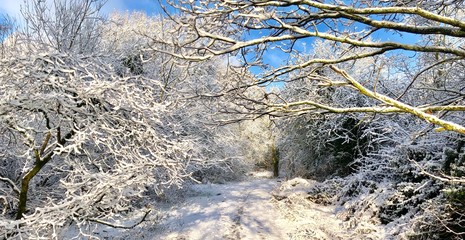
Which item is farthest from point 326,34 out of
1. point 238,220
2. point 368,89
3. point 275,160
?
point 275,160

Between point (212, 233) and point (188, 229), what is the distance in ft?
2.88

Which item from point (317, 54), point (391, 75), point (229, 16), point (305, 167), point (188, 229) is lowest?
point (188, 229)

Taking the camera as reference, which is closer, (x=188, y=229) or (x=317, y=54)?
(x=188, y=229)

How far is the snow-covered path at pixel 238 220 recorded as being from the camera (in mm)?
8562

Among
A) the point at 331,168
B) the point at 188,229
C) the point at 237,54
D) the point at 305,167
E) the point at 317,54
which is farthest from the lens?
the point at 317,54

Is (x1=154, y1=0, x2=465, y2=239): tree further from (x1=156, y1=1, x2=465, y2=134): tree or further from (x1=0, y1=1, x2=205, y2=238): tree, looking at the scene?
(x1=0, y1=1, x2=205, y2=238): tree

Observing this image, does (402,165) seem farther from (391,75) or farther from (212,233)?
(391,75)

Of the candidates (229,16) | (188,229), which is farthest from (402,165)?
(229,16)

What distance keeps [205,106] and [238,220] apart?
5.45 meters


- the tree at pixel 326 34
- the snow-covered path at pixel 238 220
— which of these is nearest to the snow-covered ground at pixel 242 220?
the snow-covered path at pixel 238 220

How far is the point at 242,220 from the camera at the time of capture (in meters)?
9.78

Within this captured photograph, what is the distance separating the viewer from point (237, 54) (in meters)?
5.04

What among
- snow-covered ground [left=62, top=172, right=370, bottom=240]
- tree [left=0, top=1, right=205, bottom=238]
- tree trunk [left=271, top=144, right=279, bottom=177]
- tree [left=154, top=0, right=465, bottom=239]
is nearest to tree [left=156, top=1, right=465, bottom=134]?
tree [left=154, top=0, right=465, bottom=239]

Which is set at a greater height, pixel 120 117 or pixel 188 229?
pixel 120 117
